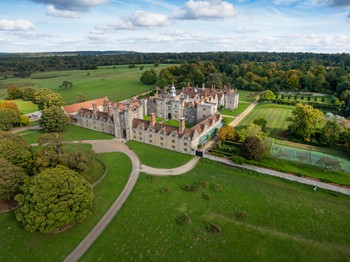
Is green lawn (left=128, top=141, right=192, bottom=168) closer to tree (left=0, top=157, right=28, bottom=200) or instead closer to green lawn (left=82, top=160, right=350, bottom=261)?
green lawn (left=82, top=160, right=350, bottom=261)

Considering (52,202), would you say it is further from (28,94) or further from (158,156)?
(28,94)

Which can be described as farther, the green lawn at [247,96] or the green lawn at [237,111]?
the green lawn at [247,96]

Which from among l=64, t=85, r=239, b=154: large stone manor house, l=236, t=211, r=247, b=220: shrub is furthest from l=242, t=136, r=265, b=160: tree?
l=236, t=211, r=247, b=220: shrub

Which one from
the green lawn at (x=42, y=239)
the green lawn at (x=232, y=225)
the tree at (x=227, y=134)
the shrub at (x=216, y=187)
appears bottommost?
the green lawn at (x=42, y=239)

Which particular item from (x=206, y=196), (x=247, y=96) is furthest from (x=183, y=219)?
(x=247, y=96)

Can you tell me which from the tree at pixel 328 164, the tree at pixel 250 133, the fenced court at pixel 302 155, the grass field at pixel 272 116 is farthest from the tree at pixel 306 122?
the tree at pixel 328 164

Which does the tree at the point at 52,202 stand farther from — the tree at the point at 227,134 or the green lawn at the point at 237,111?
the green lawn at the point at 237,111
